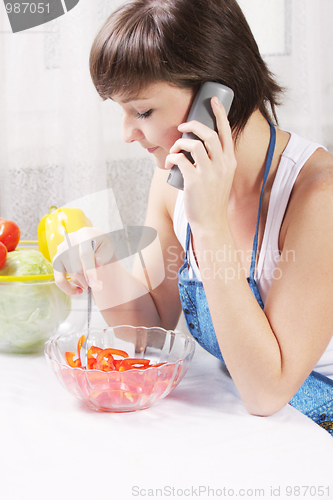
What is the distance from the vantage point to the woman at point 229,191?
2.21 feet

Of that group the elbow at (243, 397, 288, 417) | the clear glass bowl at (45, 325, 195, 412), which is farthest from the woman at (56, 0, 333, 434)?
the clear glass bowl at (45, 325, 195, 412)

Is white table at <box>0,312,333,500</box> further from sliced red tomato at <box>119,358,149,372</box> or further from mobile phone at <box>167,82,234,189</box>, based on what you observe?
mobile phone at <box>167,82,234,189</box>

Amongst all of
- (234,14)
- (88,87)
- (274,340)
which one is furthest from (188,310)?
(88,87)

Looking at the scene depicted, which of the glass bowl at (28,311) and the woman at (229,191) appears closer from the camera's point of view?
the woman at (229,191)

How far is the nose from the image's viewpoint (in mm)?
747

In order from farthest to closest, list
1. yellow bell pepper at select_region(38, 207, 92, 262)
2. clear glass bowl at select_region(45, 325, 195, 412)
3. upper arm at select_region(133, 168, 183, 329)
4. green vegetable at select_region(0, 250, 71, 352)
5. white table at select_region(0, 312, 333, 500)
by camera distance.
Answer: upper arm at select_region(133, 168, 183, 329)
green vegetable at select_region(0, 250, 71, 352)
yellow bell pepper at select_region(38, 207, 92, 262)
clear glass bowl at select_region(45, 325, 195, 412)
white table at select_region(0, 312, 333, 500)

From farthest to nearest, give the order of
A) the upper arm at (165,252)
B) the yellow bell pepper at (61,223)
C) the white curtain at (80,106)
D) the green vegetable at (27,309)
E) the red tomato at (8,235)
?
1. the white curtain at (80,106)
2. the upper arm at (165,252)
3. the red tomato at (8,235)
4. the green vegetable at (27,309)
5. the yellow bell pepper at (61,223)

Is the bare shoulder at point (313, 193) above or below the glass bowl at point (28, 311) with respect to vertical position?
above

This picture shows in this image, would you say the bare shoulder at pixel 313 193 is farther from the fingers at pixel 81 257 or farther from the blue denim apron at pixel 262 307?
the fingers at pixel 81 257

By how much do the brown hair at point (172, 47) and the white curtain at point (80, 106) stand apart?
68 cm

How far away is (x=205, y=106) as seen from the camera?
0.73m

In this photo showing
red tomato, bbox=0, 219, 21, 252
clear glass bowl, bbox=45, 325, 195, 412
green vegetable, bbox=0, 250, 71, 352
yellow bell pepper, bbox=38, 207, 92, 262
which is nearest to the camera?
clear glass bowl, bbox=45, 325, 195, 412

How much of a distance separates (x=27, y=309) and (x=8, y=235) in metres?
0.18

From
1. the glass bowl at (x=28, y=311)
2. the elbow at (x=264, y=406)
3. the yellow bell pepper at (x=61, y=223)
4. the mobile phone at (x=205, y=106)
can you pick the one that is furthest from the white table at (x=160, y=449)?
the mobile phone at (x=205, y=106)
